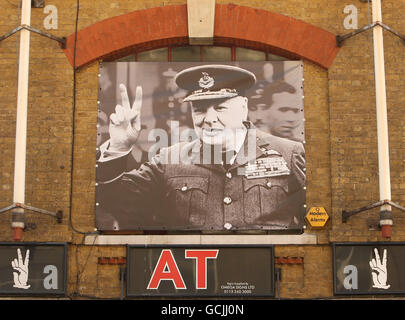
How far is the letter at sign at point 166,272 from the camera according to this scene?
13.7m

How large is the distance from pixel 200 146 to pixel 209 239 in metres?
1.64

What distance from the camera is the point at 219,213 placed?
1405cm

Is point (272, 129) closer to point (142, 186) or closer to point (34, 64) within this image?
point (142, 186)

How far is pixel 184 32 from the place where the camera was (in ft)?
48.4

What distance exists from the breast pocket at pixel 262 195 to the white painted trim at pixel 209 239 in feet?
1.18

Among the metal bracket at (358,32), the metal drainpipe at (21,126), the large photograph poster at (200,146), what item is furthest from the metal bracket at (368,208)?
the metal drainpipe at (21,126)

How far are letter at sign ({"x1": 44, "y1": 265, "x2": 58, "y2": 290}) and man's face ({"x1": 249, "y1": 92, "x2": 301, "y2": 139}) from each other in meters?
4.22

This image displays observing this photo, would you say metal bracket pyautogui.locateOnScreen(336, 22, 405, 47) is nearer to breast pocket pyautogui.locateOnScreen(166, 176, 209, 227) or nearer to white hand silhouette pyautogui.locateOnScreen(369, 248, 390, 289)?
breast pocket pyautogui.locateOnScreen(166, 176, 209, 227)

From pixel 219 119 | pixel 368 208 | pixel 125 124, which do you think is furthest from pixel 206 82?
pixel 368 208

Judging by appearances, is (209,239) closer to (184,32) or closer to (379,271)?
(379,271)

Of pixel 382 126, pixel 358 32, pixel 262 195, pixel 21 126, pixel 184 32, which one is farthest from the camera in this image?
pixel 184 32

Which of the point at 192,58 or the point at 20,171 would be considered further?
the point at 192,58

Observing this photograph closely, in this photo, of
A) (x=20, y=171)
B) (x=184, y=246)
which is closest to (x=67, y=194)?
(x=20, y=171)

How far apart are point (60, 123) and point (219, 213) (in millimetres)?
3165
